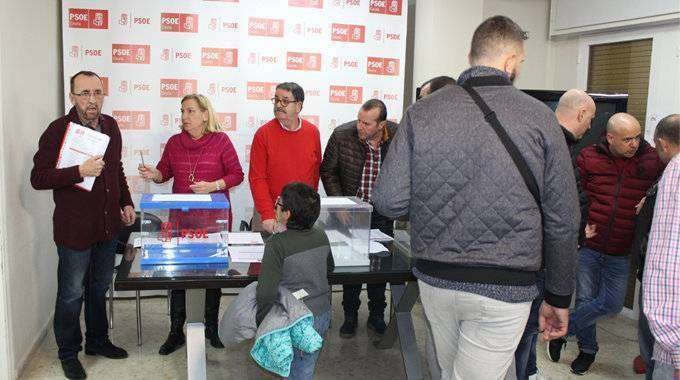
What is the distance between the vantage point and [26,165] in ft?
10.8

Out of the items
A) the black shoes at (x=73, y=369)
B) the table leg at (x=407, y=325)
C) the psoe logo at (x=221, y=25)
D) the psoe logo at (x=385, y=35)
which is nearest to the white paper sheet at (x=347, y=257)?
the table leg at (x=407, y=325)

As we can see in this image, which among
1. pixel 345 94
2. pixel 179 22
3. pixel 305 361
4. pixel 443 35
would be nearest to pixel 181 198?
pixel 305 361

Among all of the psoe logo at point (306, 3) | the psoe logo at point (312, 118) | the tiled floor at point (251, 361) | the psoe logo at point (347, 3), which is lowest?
the tiled floor at point (251, 361)

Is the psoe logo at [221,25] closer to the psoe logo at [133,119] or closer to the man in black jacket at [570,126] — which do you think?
the psoe logo at [133,119]

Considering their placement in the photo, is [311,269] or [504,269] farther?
[311,269]

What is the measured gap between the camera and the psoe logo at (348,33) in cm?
459

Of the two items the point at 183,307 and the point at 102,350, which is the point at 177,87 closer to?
the point at 183,307

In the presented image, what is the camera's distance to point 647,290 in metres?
1.41

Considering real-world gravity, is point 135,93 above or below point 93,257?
above

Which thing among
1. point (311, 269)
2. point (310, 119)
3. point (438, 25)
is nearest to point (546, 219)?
point (311, 269)

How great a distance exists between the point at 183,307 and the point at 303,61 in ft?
6.84

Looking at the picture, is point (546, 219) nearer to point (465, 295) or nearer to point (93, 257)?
point (465, 295)

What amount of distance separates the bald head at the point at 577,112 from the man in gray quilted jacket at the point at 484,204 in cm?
94

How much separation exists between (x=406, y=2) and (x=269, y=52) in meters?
1.17
